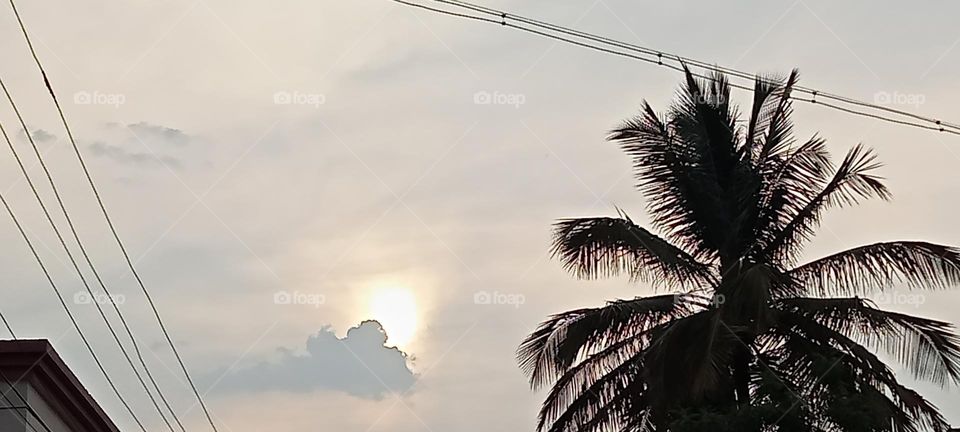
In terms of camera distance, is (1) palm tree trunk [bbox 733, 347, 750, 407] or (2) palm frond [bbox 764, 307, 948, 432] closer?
(2) palm frond [bbox 764, 307, 948, 432]

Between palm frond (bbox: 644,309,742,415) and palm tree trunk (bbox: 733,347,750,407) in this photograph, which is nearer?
palm frond (bbox: 644,309,742,415)

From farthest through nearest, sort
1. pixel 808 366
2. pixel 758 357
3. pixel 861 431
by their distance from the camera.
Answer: pixel 758 357 < pixel 808 366 < pixel 861 431

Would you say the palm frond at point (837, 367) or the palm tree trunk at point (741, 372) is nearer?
the palm frond at point (837, 367)

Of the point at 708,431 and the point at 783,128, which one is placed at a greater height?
the point at 783,128

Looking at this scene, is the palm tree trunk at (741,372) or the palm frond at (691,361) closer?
the palm frond at (691,361)

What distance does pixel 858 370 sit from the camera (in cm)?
2050

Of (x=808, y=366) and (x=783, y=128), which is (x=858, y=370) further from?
(x=783, y=128)

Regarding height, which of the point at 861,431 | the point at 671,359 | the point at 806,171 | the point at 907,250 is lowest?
the point at 861,431

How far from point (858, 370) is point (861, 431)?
293 centimetres

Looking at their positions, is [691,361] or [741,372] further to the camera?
[741,372]

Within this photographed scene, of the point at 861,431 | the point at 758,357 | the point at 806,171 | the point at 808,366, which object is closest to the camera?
the point at 861,431

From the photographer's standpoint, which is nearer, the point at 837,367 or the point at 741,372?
the point at 837,367

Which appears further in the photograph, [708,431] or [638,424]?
[638,424]

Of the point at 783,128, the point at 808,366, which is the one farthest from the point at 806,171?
the point at 808,366
